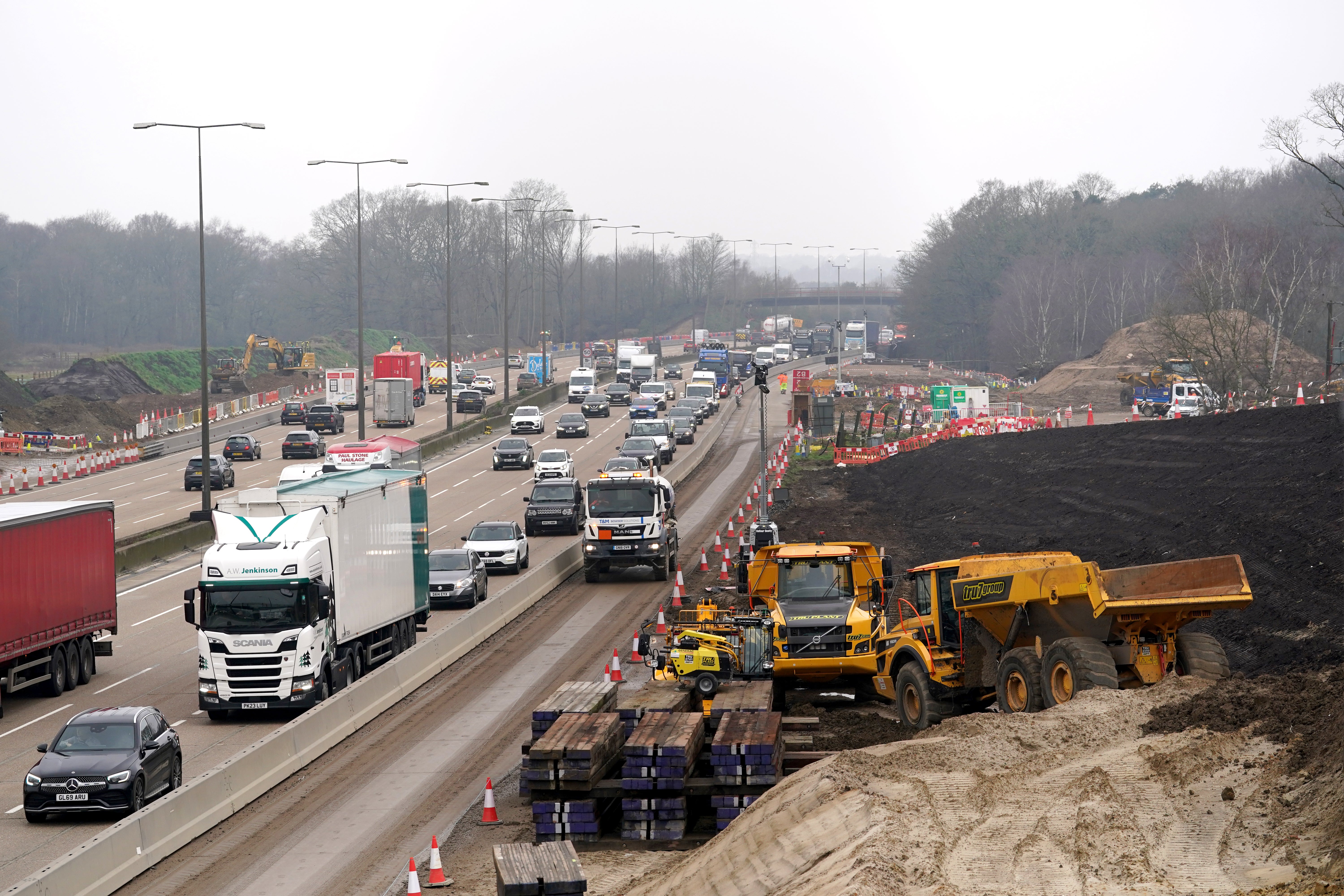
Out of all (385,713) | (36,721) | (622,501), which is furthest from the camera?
(622,501)

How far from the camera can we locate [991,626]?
754 inches

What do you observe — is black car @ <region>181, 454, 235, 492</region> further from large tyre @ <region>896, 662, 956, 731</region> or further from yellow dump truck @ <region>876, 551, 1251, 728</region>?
large tyre @ <region>896, 662, 956, 731</region>

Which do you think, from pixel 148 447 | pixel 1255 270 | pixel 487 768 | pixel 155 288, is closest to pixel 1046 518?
pixel 487 768

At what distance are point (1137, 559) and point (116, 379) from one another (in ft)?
279

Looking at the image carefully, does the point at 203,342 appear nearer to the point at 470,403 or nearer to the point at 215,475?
the point at 215,475

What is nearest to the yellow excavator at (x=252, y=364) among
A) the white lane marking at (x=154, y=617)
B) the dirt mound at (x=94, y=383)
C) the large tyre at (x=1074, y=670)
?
the dirt mound at (x=94, y=383)

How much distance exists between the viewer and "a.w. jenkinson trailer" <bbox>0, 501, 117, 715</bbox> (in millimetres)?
24844

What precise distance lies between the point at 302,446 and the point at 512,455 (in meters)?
9.59

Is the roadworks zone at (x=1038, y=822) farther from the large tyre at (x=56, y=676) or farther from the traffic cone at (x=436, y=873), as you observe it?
the large tyre at (x=56, y=676)

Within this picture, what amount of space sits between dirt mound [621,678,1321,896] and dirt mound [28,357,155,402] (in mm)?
86536

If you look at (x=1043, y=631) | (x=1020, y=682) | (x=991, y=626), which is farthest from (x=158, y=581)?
(x=1043, y=631)

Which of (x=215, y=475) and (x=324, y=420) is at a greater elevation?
(x=324, y=420)

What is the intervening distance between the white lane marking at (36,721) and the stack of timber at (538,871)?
15.2m

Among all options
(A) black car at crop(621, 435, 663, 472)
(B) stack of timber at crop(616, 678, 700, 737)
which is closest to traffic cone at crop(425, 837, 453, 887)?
(B) stack of timber at crop(616, 678, 700, 737)
